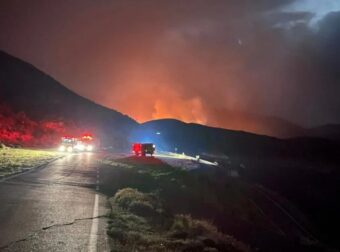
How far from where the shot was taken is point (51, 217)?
13.7 meters

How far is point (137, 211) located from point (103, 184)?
944cm

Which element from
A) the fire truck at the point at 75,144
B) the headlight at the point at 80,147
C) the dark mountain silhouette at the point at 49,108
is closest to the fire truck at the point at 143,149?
the fire truck at the point at 75,144

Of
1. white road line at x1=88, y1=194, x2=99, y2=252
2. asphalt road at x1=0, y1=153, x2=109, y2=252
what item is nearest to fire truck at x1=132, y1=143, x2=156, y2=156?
asphalt road at x1=0, y1=153, x2=109, y2=252

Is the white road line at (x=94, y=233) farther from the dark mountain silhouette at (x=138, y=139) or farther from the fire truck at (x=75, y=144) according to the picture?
the fire truck at (x=75, y=144)

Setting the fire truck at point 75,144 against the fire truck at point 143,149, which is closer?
the fire truck at point 143,149

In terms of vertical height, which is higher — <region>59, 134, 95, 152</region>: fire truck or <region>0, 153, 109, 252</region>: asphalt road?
<region>59, 134, 95, 152</region>: fire truck

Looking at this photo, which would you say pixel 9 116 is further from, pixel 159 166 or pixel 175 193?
pixel 175 193

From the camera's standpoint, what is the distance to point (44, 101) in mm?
169625

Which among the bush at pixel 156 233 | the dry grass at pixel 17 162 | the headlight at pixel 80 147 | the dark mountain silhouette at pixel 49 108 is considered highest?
the dark mountain silhouette at pixel 49 108

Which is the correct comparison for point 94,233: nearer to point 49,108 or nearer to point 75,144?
point 75,144

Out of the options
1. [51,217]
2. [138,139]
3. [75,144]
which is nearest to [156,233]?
[51,217]

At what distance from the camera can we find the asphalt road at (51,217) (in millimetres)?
10570

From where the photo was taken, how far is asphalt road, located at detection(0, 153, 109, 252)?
10570 mm

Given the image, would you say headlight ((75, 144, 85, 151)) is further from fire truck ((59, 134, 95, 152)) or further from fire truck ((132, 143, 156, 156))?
fire truck ((132, 143, 156, 156))
